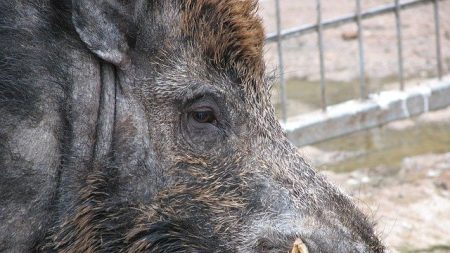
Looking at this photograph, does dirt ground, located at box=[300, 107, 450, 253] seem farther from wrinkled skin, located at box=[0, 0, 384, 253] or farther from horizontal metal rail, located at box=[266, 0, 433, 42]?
wrinkled skin, located at box=[0, 0, 384, 253]

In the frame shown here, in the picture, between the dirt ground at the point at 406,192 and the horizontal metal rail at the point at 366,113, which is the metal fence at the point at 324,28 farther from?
the dirt ground at the point at 406,192

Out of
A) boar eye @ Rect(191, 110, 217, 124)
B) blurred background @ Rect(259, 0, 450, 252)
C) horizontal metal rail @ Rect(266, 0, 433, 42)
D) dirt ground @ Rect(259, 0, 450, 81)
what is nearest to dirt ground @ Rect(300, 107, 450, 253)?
blurred background @ Rect(259, 0, 450, 252)

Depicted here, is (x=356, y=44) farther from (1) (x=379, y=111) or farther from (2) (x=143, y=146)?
(2) (x=143, y=146)

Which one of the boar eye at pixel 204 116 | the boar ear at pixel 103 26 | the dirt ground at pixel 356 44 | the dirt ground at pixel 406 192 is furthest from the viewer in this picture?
the dirt ground at pixel 356 44

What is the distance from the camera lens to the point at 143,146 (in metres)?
4.80

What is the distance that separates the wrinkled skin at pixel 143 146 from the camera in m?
4.64

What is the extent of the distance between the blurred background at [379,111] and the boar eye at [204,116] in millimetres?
1798

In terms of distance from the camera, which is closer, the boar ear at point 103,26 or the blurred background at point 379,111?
the boar ear at point 103,26

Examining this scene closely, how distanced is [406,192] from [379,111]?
0.90 metres

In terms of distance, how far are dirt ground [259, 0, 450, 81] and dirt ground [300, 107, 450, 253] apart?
165cm

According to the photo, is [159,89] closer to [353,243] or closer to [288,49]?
[353,243]

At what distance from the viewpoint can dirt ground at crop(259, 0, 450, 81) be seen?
10852 mm

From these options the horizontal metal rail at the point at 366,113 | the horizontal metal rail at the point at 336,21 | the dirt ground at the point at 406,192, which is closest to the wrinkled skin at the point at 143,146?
the dirt ground at the point at 406,192

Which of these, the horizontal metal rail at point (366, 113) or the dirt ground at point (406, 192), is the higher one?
the horizontal metal rail at point (366, 113)
